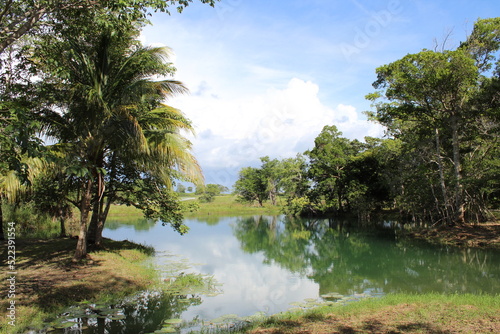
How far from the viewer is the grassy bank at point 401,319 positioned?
5305 millimetres

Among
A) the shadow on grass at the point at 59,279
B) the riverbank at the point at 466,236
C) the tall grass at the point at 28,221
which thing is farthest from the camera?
the tall grass at the point at 28,221

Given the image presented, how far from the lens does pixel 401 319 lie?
5793mm

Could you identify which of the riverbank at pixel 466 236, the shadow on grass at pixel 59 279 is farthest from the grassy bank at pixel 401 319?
the riverbank at pixel 466 236

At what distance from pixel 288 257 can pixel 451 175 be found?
12262mm

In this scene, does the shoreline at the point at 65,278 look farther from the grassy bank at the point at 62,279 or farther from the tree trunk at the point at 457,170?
the tree trunk at the point at 457,170

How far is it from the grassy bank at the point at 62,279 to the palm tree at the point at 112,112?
918 mm

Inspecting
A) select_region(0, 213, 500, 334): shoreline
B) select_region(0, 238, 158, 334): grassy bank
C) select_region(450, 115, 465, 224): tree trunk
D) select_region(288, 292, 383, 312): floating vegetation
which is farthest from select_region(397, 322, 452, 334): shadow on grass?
select_region(450, 115, 465, 224): tree trunk

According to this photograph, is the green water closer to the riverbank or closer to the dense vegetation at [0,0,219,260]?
the riverbank

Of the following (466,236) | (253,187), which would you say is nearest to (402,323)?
(466,236)

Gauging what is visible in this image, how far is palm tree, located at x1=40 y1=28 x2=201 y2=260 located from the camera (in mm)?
9875

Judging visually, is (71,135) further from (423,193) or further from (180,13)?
(423,193)

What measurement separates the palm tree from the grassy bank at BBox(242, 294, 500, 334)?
5952 millimetres

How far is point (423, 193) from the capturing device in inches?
929

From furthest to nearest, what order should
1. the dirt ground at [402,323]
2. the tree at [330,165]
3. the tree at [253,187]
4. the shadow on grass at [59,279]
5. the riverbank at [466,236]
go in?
the tree at [253,187] → the tree at [330,165] → the riverbank at [466,236] → the shadow on grass at [59,279] → the dirt ground at [402,323]
